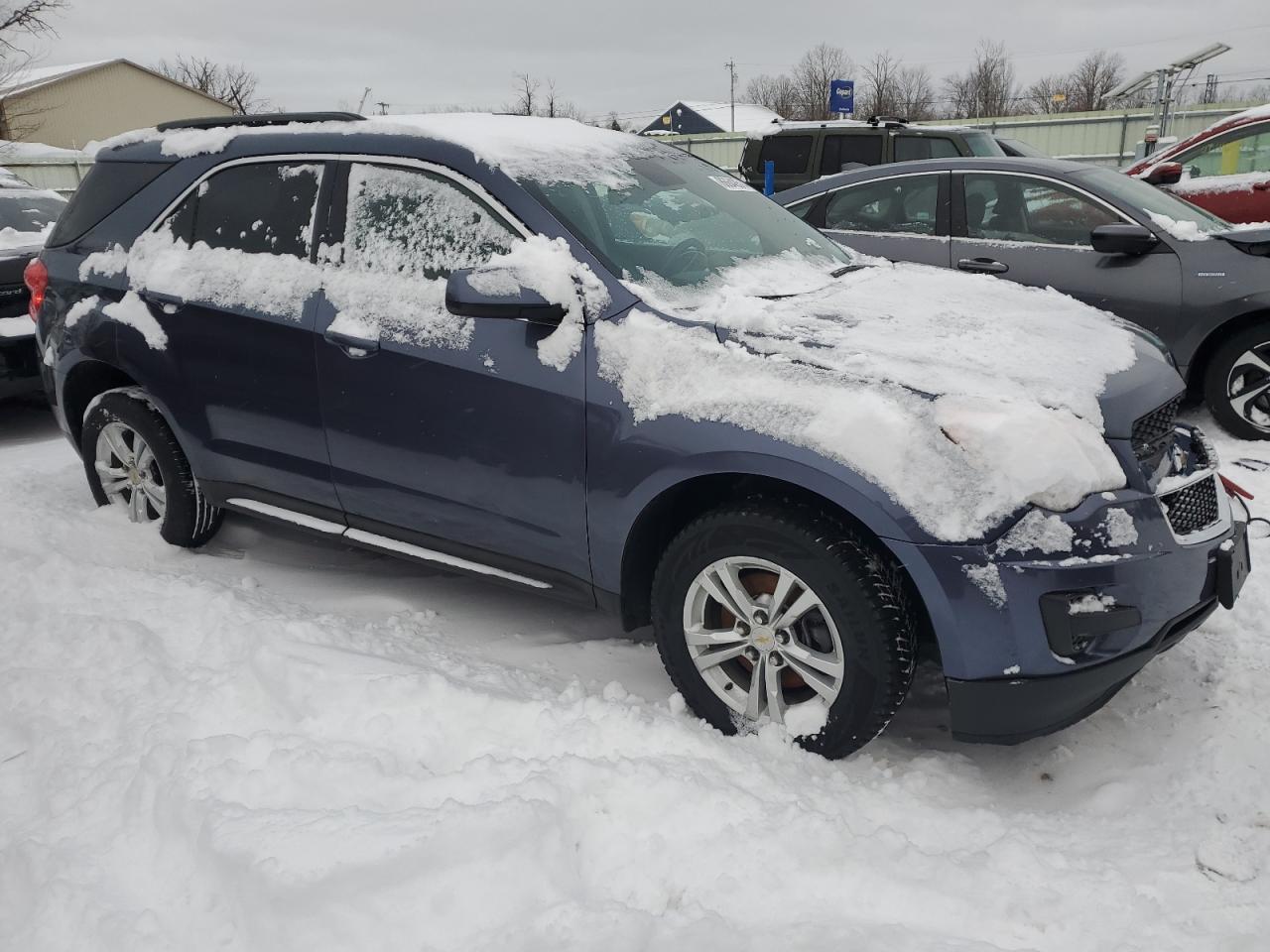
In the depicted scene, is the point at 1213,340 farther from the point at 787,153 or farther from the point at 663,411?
the point at 787,153

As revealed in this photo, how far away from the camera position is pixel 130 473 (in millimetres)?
4305

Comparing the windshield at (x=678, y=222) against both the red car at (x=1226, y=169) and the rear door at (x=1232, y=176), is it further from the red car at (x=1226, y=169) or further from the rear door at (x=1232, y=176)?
the rear door at (x=1232, y=176)

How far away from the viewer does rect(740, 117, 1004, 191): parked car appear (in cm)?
1107

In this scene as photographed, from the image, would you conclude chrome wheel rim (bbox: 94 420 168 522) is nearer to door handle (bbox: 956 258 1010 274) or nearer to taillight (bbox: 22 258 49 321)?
taillight (bbox: 22 258 49 321)

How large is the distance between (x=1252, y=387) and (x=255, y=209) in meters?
5.14

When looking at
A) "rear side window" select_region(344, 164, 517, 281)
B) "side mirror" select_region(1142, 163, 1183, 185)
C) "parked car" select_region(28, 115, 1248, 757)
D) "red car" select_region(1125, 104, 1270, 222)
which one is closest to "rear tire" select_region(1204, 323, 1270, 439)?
"parked car" select_region(28, 115, 1248, 757)

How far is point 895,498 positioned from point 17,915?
227 cm

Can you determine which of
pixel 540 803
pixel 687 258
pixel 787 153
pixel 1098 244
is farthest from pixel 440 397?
pixel 787 153

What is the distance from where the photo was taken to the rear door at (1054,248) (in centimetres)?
551

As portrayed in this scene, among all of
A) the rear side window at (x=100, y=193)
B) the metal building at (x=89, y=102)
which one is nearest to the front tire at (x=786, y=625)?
the rear side window at (x=100, y=193)

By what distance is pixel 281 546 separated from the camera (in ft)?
14.5

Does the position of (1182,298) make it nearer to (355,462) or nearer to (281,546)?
(355,462)

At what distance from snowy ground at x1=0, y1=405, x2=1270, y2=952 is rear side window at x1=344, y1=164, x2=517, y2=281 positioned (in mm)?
1310

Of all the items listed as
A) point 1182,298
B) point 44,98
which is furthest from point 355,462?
point 44,98
